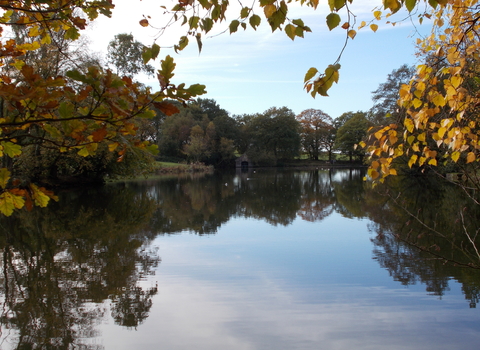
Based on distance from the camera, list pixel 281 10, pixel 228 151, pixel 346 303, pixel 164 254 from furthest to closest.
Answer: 1. pixel 228 151
2. pixel 164 254
3. pixel 346 303
4. pixel 281 10

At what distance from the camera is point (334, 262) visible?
6.08 metres

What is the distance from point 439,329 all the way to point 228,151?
46336mm

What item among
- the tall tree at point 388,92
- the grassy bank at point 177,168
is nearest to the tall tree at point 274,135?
the grassy bank at point 177,168

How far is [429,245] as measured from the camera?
669cm

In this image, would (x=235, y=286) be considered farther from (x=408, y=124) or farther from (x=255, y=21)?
(x=255, y=21)

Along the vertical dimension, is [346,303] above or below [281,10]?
below

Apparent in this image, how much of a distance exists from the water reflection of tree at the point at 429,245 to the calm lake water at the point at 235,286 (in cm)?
4

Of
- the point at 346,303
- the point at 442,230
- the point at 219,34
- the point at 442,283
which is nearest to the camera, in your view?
the point at 219,34

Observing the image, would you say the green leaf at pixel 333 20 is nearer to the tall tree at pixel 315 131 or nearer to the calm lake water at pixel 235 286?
the calm lake water at pixel 235 286

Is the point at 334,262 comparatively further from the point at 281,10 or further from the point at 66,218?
the point at 66,218

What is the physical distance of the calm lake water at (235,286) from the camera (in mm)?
3594

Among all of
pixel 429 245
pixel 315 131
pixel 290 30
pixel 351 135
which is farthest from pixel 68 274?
pixel 315 131

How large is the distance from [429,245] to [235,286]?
3.79m

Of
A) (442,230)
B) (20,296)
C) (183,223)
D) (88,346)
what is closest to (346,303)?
(88,346)
